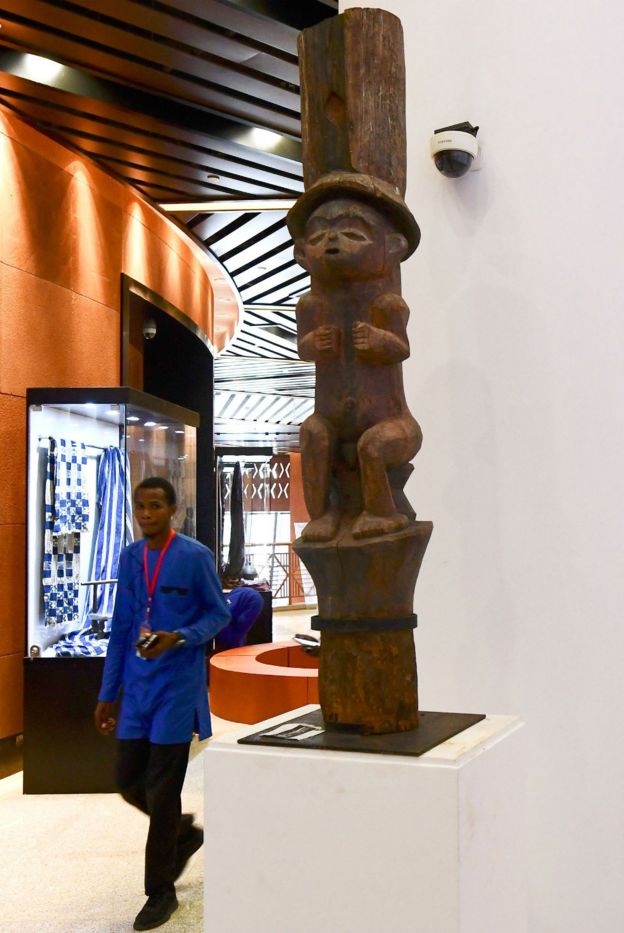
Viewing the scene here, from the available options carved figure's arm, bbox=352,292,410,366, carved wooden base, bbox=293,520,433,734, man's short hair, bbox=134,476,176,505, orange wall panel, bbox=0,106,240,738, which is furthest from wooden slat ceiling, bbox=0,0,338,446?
carved wooden base, bbox=293,520,433,734

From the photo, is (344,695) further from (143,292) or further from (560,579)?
(143,292)

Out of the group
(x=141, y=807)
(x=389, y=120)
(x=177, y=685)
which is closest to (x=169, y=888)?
(x=141, y=807)

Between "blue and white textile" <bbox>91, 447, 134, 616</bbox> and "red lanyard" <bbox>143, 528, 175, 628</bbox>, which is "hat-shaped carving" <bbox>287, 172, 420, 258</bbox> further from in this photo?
"blue and white textile" <bbox>91, 447, 134, 616</bbox>

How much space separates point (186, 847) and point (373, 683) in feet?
6.20

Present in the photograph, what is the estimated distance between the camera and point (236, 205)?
25.7ft

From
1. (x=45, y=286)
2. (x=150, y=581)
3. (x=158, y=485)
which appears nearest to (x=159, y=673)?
(x=150, y=581)

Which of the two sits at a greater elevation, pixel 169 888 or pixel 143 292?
pixel 143 292

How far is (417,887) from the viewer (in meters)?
1.80

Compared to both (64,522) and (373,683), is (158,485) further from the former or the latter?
(64,522)

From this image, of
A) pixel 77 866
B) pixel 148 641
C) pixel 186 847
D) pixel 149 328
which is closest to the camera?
pixel 148 641

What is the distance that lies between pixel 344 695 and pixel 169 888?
169 cm

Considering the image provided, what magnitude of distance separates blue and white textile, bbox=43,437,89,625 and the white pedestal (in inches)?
138

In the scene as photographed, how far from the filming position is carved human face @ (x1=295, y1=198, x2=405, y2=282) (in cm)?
213

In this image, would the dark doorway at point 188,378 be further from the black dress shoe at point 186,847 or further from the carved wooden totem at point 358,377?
the carved wooden totem at point 358,377
